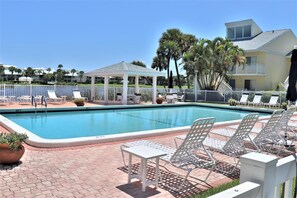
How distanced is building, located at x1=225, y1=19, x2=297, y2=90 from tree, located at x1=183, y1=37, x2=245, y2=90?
3490mm

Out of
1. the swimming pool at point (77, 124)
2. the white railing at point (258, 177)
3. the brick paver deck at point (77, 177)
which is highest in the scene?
the white railing at point (258, 177)

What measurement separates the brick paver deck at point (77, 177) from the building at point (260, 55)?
27197 millimetres

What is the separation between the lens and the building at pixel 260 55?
31.5 m

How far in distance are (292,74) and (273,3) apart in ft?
28.3

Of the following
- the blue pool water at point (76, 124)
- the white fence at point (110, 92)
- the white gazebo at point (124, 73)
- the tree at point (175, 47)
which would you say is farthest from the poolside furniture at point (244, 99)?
the tree at point (175, 47)

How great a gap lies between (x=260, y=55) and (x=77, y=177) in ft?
102

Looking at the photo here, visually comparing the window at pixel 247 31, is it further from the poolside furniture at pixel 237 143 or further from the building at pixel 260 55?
the poolside furniture at pixel 237 143

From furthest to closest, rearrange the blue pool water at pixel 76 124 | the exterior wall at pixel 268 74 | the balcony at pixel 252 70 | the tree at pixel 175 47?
the tree at pixel 175 47
the exterior wall at pixel 268 74
the balcony at pixel 252 70
the blue pool water at pixel 76 124

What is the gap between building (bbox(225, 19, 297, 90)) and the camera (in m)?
31.5

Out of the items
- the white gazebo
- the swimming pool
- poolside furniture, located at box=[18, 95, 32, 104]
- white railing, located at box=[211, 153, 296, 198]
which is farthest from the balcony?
white railing, located at box=[211, 153, 296, 198]

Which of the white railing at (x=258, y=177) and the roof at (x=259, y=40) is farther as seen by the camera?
the roof at (x=259, y=40)

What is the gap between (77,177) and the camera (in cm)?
506

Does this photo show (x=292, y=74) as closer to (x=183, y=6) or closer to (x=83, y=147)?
(x=83, y=147)

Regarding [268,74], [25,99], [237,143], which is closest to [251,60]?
[268,74]
